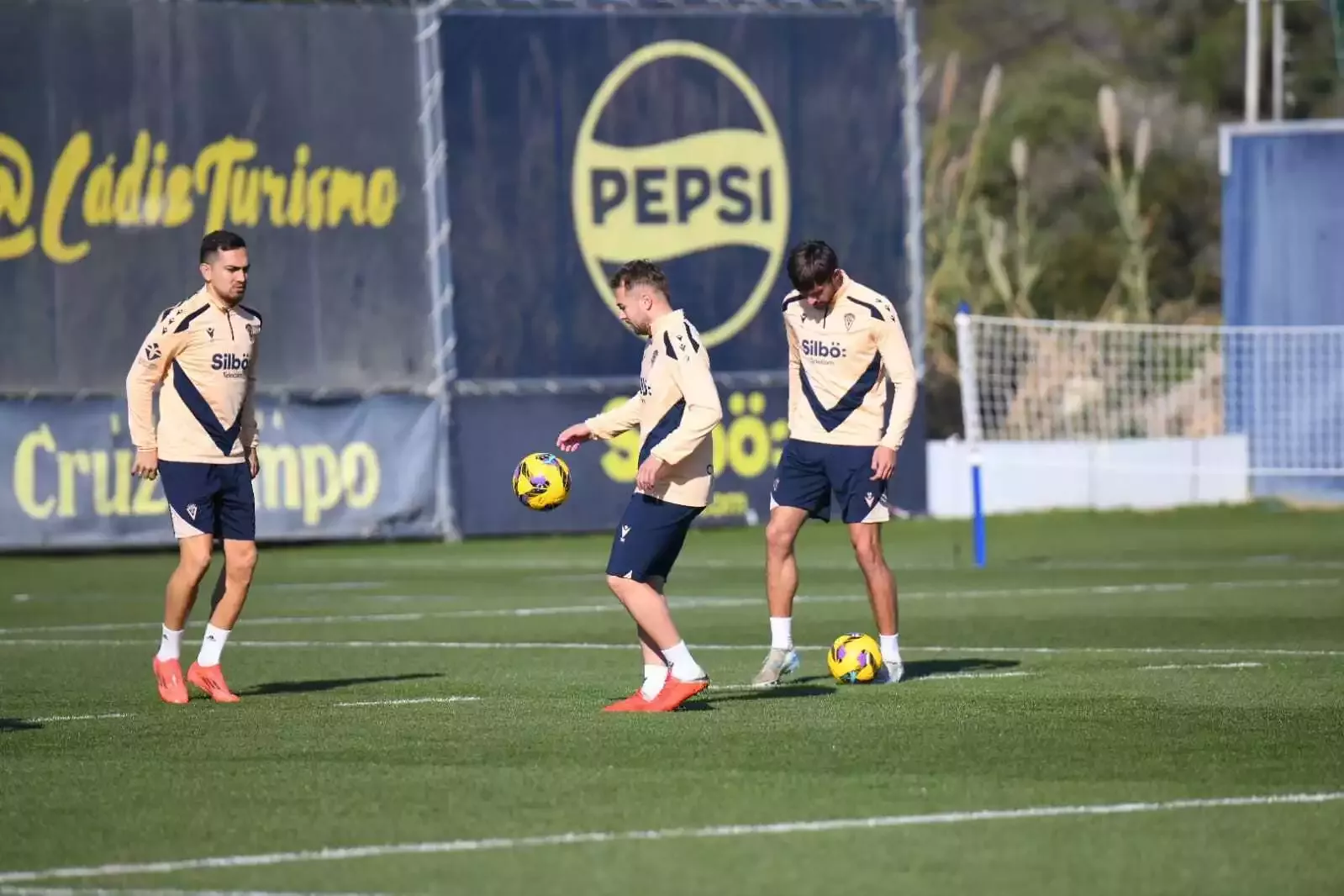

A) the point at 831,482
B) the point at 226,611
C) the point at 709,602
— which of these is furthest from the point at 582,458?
the point at 226,611

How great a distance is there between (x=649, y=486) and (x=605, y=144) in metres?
16.1

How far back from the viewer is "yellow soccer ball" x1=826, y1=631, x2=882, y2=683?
40.5 ft

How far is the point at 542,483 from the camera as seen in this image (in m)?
11.7

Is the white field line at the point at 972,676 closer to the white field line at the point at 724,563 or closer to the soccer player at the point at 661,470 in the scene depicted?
the soccer player at the point at 661,470

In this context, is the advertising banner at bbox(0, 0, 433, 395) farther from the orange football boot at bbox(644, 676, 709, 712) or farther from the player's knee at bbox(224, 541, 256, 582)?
the orange football boot at bbox(644, 676, 709, 712)

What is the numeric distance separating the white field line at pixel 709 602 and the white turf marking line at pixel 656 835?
360 inches

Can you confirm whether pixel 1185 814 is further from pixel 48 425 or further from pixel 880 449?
pixel 48 425

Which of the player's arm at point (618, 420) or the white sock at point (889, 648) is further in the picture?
the white sock at point (889, 648)

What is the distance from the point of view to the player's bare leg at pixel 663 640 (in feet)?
36.1

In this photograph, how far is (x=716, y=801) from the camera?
28.1 ft

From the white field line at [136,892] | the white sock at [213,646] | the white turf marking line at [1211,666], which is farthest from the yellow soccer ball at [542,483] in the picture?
the white field line at [136,892]

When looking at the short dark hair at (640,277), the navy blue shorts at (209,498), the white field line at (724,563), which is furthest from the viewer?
the white field line at (724,563)

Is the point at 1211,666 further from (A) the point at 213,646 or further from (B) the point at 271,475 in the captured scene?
(B) the point at 271,475

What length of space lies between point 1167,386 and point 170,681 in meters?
22.1
